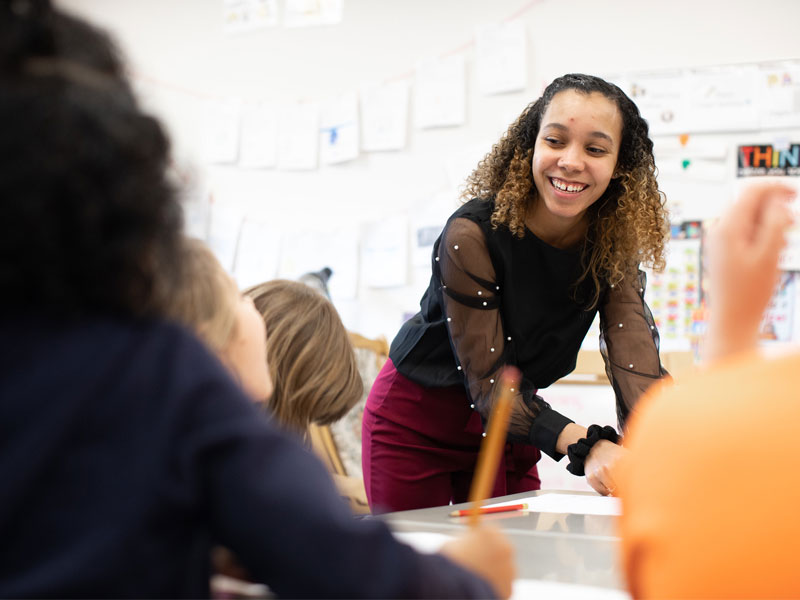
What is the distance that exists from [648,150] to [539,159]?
217 mm

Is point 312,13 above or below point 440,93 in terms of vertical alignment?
above

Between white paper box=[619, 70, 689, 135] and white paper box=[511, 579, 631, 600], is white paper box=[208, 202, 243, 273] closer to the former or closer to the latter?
white paper box=[619, 70, 689, 135]

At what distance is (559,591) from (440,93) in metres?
2.06

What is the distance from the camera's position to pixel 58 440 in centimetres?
38

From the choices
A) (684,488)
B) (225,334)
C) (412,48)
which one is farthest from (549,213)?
(412,48)

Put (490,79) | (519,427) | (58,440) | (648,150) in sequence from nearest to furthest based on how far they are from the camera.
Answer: (58,440) < (519,427) < (648,150) < (490,79)

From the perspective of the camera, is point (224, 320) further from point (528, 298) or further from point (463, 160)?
point (463, 160)

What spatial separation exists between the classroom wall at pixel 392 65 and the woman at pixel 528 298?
3.23 ft

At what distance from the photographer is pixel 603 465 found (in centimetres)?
116

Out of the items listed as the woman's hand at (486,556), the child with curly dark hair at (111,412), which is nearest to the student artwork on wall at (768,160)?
the woman's hand at (486,556)

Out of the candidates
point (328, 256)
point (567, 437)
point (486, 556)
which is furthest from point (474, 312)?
point (328, 256)

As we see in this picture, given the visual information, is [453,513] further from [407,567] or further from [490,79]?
[490,79]

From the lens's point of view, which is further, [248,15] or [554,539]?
[248,15]

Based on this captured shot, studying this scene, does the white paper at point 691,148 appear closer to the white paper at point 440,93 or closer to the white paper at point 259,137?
the white paper at point 440,93
